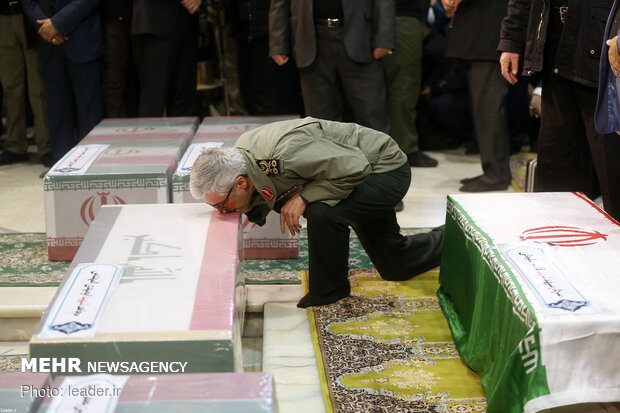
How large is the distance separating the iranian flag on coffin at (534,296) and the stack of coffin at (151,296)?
2.56 feet

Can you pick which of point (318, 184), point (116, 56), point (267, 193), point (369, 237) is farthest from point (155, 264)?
point (116, 56)

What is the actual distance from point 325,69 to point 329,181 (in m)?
1.44

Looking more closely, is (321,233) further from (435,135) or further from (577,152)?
(435,135)

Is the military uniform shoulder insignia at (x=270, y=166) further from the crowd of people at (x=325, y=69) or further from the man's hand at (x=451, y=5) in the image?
the man's hand at (x=451, y=5)

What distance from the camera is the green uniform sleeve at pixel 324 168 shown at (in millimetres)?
2955

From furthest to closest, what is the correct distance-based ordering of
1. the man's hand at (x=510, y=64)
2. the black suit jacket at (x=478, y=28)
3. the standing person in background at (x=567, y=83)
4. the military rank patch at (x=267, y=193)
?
the black suit jacket at (x=478, y=28) → the man's hand at (x=510, y=64) → the standing person in background at (x=567, y=83) → the military rank patch at (x=267, y=193)

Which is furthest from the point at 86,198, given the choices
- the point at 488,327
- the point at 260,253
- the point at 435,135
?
the point at 435,135

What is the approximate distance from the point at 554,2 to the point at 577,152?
62 cm

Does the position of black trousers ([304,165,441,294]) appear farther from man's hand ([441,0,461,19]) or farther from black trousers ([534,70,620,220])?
man's hand ([441,0,461,19])

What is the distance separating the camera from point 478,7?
4406mm

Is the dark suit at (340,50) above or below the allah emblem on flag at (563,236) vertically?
above

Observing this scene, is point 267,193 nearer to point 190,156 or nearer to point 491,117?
point 190,156

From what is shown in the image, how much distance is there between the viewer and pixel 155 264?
2.51m

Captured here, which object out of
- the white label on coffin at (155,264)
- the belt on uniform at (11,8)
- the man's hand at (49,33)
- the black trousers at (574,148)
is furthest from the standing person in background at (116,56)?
the black trousers at (574,148)
